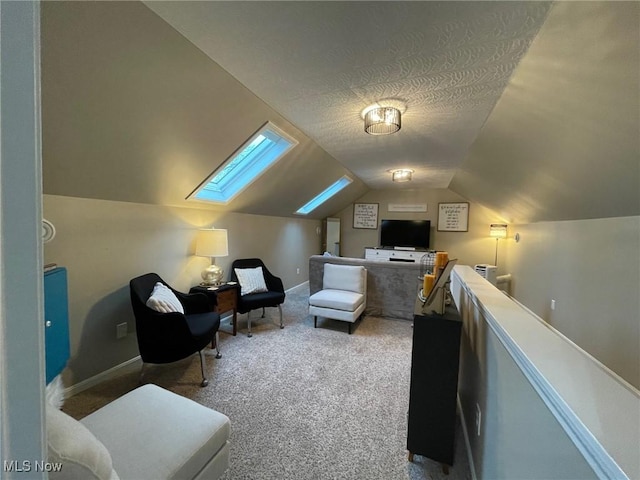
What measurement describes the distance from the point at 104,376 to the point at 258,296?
64.1 inches

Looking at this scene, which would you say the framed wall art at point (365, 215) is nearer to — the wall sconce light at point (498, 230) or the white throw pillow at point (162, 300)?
the wall sconce light at point (498, 230)

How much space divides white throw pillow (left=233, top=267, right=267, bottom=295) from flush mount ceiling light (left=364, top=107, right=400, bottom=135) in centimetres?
246

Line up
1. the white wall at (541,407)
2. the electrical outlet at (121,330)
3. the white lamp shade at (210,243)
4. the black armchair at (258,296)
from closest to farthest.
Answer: the white wall at (541,407) → the electrical outlet at (121,330) → the white lamp shade at (210,243) → the black armchair at (258,296)

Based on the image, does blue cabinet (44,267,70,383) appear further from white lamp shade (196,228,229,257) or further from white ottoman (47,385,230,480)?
white lamp shade (196,228,229,257)

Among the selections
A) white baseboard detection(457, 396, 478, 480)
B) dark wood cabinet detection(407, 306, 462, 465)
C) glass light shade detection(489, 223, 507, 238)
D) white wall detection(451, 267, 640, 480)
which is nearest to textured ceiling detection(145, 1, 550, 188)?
white wall detection(451, 267, 640, 480)

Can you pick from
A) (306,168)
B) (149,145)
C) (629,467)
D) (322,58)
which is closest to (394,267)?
(306,168)

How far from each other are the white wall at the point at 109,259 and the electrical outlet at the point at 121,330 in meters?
0.03

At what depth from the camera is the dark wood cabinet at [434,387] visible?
150 cm

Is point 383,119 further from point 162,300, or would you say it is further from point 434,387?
point 162,300

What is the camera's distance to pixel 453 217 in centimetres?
629

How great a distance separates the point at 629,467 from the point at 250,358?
Answer: 274cm

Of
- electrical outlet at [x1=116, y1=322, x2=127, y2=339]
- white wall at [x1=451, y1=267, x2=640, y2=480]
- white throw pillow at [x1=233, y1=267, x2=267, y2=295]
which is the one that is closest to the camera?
white wall at [x1=451, y1=267, x2=640, y2=480]

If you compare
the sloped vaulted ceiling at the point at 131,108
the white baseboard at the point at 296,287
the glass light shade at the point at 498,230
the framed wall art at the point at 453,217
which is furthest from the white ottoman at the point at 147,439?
the framed wall art at the point at 453,217

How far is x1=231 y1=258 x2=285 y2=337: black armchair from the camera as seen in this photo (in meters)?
3.27
